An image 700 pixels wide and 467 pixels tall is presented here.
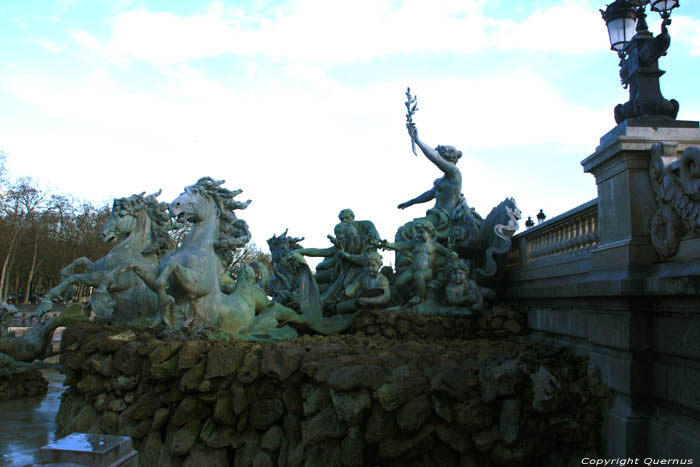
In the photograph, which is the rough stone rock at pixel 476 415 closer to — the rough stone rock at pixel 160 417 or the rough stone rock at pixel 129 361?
the rough stone rock at pixel 160 417

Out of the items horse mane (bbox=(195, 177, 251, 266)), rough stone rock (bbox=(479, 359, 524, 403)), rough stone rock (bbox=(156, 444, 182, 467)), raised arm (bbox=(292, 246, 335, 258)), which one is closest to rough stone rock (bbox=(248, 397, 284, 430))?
rough stone rock (bbox=(156, 444, 182, 467))

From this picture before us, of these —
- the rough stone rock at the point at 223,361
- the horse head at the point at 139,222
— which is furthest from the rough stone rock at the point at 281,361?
the horse head at the point at 139,222

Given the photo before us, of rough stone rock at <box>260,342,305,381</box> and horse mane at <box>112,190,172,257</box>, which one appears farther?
horse mane at <box>112,190,172,257</box>

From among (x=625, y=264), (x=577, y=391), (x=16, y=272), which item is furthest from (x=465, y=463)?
(x=16, y=272)

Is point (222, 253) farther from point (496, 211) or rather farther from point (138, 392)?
point (496, 211)

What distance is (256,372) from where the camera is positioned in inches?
185

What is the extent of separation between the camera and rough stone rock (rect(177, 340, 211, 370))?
4852 millimetres

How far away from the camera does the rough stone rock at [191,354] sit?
15.9ft

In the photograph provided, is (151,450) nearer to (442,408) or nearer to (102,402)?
(102,402)

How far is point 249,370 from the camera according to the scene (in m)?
4.72

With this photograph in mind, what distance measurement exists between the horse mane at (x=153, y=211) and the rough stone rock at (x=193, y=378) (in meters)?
2.98

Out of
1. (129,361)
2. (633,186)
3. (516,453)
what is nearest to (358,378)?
(516,453)

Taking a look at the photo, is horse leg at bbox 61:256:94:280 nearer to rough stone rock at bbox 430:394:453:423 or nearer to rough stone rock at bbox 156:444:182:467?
rough stone rock at bbox 156:444:182:467

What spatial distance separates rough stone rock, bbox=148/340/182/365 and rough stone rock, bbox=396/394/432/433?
94.0 inches
